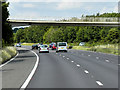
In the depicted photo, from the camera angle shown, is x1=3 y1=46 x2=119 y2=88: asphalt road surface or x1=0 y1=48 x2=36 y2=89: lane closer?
x1=3 y1=46 x2=119 y2=88: asphalt road surface

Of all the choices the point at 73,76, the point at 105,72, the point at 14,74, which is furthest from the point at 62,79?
the point at 105,72

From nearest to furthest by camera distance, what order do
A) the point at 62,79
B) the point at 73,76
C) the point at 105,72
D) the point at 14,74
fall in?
the point at 62,79
the point at 73,76
the point at 14,74
the point at 105,72

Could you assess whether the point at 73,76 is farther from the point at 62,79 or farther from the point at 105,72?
the point at 105,72

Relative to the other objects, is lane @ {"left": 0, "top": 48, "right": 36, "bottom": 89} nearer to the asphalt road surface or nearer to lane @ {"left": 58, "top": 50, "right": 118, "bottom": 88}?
the asphalt road surface

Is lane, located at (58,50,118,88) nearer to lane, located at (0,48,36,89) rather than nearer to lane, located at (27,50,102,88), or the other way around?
lane, located at (27,50,102,88)

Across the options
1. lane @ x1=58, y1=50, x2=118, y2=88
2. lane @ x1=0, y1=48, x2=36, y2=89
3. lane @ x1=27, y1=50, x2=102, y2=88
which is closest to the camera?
lane @ x1=27, y1=50, x2=102, y2=88

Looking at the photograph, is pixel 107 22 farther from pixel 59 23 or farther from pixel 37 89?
pixel 37 89

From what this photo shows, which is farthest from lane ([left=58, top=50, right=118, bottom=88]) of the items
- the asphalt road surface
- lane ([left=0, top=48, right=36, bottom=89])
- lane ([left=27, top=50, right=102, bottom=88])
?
lane ([left=0, top=48, right=36, bottom=89])

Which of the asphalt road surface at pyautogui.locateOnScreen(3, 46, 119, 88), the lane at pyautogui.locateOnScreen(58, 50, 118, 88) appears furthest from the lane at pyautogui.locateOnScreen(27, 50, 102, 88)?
the lane at pyautogui.locateOnScreen(58, 50, 118, 88)

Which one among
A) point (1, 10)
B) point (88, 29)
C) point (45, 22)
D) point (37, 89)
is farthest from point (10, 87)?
point (88, 29)

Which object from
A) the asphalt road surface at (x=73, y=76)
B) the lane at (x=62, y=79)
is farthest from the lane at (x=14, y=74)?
the lane at (x=62, y=79)

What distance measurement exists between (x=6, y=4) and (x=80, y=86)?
32.5m

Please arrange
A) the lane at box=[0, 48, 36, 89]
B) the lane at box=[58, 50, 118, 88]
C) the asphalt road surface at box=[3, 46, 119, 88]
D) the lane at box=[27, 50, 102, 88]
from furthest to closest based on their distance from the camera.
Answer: the lane at box=[58, 50, 118, 88] < the lane at box=[0, 48, 36, 89] < the asphalt road surface at box=[3, 46, 119, 88] < the lane at box=[27, 50, 102, 88]

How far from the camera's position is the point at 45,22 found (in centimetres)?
7100
